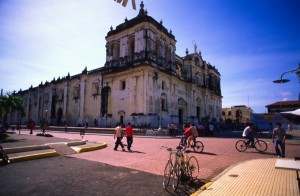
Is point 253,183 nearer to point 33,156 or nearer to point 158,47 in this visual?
point 33,156

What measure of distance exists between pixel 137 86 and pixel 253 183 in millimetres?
24324

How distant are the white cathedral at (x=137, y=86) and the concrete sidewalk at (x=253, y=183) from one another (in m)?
17.8

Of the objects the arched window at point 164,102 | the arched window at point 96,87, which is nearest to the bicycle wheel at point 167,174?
the arched window at point 164,102

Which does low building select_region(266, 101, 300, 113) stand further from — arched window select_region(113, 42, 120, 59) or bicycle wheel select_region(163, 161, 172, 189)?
bicycle wheel select_region(163, 161, 172, 189)

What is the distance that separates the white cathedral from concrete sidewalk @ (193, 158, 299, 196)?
17.8 metres

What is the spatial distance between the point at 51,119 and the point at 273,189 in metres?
46.3

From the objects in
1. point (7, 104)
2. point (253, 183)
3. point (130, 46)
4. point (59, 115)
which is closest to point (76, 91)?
point (59, 115)

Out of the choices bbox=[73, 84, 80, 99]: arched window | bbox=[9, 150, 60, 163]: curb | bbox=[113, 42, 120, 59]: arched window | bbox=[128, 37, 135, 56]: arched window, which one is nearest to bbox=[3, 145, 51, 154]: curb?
bbox=[9, 150, 60, 163]: curb

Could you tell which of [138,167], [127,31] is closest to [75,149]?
[138,167]

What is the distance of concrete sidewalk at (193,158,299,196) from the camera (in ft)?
14.4

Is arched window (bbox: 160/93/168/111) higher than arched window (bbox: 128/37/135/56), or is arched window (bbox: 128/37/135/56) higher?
arched window (bbox: 128/37/135/56)

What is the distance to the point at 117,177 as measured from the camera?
19.5ft

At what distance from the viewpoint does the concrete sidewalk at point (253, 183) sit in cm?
439

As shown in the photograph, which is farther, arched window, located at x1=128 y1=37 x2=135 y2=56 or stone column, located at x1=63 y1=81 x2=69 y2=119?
stone column, located at x1=63 y1=81 x2=69 y2=119
